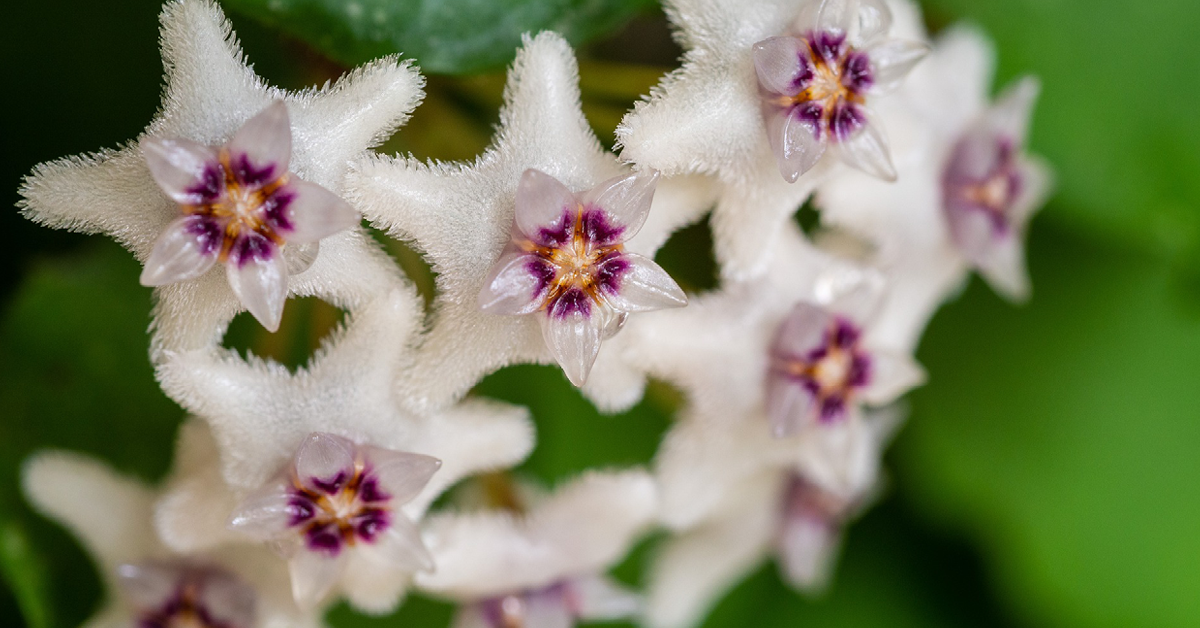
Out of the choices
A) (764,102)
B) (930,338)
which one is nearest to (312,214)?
(764,102)

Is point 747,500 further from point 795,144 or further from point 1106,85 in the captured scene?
point 1106,85

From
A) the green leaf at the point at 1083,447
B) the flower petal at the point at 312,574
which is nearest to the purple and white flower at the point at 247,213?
the flower petal at the point at 312,574

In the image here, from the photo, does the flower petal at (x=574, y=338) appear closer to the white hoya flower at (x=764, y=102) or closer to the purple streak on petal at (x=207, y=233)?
the white hoya flower at (x=764, y=102)

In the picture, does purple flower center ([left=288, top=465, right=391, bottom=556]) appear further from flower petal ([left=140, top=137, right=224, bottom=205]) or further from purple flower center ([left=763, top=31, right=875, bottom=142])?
purple flower center ([left=763, top=31, right=875, bottom=142])

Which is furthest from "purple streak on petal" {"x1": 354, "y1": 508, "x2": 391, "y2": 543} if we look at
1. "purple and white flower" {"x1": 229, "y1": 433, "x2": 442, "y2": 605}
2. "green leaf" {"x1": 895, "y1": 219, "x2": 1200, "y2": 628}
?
"green leaf" {"x1": 895, "y1": 219, "x2": 1200, "y2": 628}

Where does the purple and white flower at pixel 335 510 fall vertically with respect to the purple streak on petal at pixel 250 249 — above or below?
below

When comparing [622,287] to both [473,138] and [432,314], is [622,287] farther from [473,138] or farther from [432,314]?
[473,138]

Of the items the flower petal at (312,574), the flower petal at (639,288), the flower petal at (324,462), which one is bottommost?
the flower petal at (312,574)
